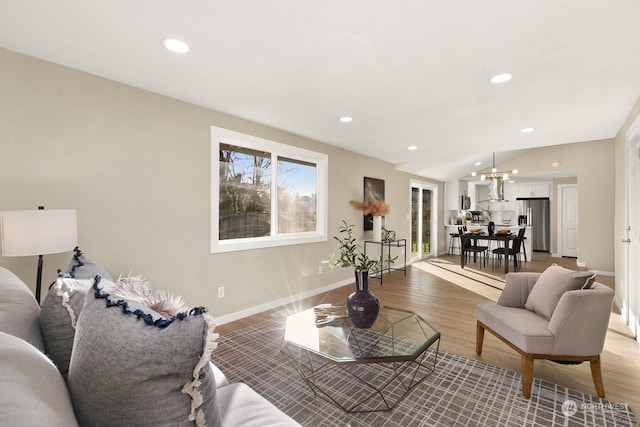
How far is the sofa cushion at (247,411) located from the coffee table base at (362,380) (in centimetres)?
81

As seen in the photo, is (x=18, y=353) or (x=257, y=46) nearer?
(x=18, y=353)

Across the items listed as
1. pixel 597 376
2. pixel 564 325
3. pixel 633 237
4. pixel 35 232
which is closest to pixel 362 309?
pixel 564 325

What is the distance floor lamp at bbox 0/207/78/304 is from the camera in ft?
5.78

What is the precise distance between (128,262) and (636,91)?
4.69 metres

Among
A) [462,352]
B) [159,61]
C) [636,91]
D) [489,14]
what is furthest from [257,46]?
[636,91]

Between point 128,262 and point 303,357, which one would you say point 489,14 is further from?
point 128,262

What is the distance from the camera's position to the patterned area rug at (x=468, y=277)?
488 centimetres

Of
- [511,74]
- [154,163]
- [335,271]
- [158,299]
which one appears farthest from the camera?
[335,271]

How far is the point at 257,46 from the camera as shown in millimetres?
2033

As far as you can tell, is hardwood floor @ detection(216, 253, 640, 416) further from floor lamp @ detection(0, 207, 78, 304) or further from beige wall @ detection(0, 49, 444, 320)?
floor lamp @ detection(0, 207, 78, 304)

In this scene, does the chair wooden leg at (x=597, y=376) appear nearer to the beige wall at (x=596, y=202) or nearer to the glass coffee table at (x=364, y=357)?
the glass coffee table at (x=364, y=357)

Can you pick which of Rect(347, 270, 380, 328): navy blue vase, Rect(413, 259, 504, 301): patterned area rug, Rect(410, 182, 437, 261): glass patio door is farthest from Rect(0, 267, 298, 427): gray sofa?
Rect(410, 182, 437, 261): glass patio door

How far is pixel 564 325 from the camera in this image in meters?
1.97

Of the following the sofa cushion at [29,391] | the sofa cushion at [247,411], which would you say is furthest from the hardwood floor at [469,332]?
the sofa cushion at [29,391]
